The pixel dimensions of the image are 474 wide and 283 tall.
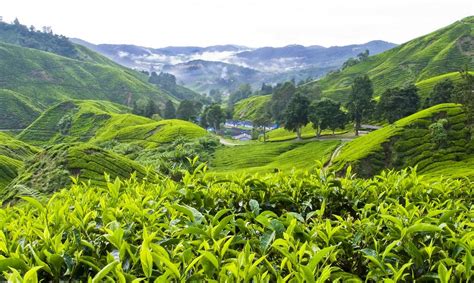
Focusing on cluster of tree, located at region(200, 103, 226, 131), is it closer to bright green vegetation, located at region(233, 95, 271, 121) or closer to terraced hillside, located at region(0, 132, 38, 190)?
bright green vegetation, located at region(233, 95, 271, 121)

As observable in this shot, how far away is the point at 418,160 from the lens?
59.2 m

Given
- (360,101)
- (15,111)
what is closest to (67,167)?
(360,101)

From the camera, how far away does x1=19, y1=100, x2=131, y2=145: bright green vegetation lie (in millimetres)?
116438

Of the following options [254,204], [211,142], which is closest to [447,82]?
[211,142]

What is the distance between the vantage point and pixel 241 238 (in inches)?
163

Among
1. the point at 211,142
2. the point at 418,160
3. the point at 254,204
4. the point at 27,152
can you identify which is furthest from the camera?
the point at 211,142

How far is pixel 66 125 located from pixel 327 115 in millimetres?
81171

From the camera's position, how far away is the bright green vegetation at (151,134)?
100 m

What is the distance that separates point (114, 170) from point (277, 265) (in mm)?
38201

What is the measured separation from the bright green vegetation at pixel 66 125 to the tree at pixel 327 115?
2250 inches

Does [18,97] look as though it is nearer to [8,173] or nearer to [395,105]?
[8,173]

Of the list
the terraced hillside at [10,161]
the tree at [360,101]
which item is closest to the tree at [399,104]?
the tree at [360,101]

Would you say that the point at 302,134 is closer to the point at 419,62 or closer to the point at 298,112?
the point at 298,112

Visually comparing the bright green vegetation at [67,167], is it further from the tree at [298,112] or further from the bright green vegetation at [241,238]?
the tree at [298,112]
